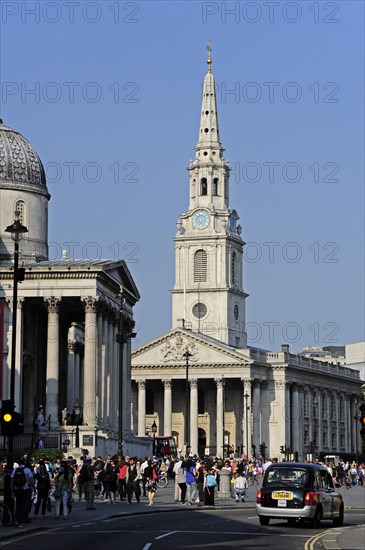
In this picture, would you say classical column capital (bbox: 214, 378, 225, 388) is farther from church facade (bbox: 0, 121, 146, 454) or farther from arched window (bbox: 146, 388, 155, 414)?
church facade (bbox: 0, 121, 146, 454)

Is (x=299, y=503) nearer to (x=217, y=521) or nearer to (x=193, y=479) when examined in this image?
(x=217, y=521)

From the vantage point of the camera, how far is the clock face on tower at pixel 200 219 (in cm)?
16462

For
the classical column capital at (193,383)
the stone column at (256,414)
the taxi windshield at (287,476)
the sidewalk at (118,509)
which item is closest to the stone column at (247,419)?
the stone column at (256,414)

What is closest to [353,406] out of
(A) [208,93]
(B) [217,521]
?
(A) [208,93]

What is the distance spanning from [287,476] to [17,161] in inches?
1842

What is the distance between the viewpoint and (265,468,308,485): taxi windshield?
40.1 m

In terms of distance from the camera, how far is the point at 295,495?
39688 millimetres

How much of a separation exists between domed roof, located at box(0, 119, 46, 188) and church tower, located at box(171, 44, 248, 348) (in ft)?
260

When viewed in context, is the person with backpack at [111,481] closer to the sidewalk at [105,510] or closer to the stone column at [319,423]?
the sidewalk at [105,510]

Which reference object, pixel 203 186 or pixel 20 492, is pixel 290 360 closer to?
pixel 203 186

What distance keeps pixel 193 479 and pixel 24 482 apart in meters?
16.7

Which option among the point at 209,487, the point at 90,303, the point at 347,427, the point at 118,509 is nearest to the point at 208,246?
the point at 347,427

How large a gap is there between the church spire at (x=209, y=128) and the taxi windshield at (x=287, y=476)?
125 m

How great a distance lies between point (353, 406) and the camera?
184125 millimetres
